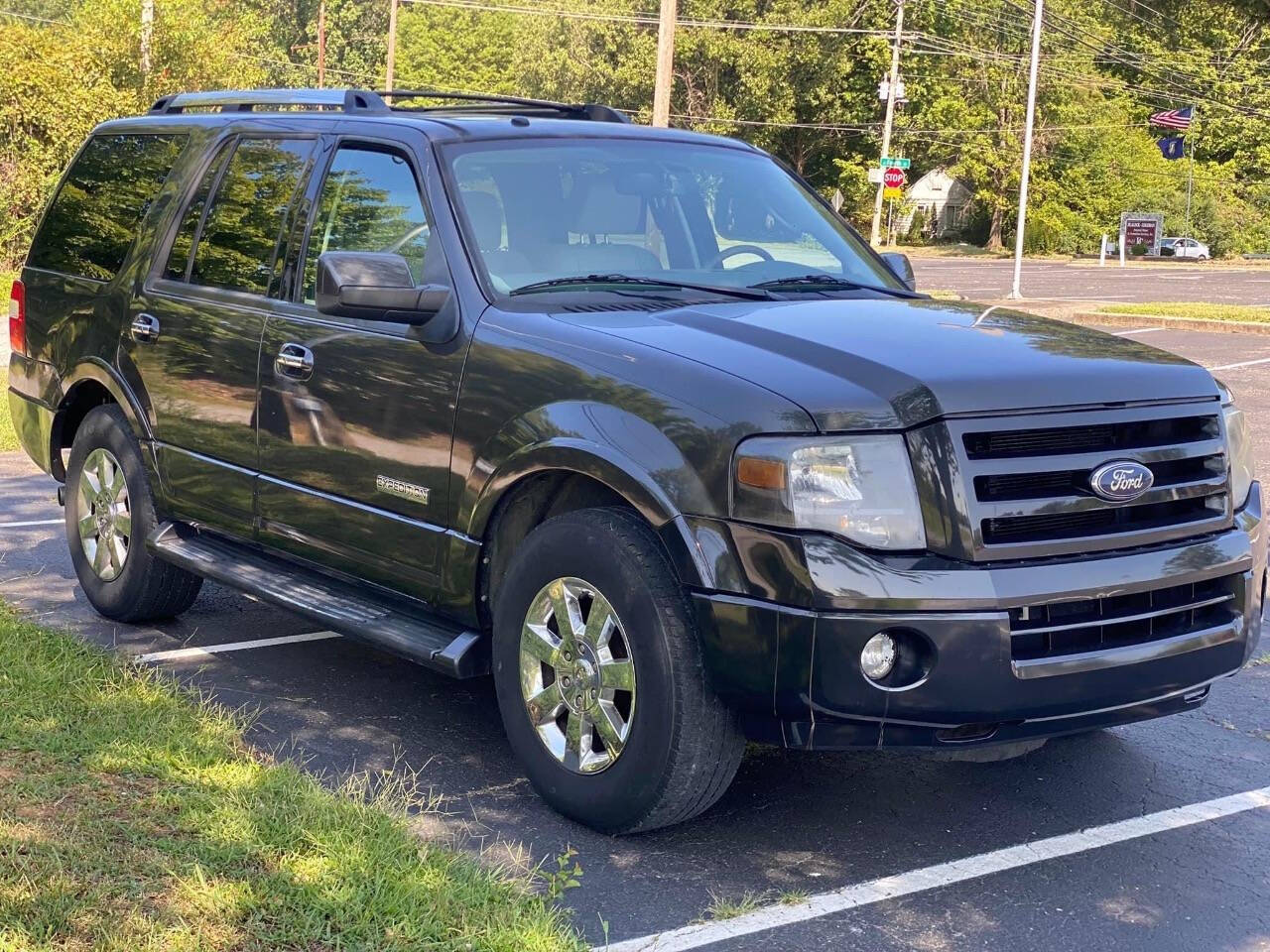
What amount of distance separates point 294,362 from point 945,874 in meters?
2.69

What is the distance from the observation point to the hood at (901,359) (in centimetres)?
380

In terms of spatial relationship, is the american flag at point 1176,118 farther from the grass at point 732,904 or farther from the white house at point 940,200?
the grass at point 732,904

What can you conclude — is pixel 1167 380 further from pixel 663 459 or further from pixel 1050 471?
pixel 663 459

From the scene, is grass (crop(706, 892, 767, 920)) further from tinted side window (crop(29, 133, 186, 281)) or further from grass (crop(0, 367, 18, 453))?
grass (crop(0, 367, 18, 453))

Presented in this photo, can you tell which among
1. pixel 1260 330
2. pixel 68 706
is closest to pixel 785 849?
pixel 68 706

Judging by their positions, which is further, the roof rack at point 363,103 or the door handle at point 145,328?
the door handle at point 145,328

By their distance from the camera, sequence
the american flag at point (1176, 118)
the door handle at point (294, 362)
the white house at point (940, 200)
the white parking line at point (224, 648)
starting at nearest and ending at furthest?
1. the door handle at point (294, 362)
2. the white parking line at point (224, 648)
3. the american flag at point (1176, 118)
4. the white house at point (940, 200)

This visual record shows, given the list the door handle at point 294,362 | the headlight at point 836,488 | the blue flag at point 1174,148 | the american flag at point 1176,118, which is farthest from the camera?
the blue flag at point 1174,148

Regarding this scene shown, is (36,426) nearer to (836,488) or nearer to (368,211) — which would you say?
(368,211)

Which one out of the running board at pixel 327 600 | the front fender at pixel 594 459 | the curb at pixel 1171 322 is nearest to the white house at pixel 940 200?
the curb at pixel 1171 322

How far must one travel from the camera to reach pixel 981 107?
224 ft

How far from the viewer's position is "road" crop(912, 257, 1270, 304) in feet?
107

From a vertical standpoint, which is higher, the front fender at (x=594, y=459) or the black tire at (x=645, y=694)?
the front fender at (x=594, y=459)

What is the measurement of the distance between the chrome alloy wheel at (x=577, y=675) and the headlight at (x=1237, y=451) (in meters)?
1.81
